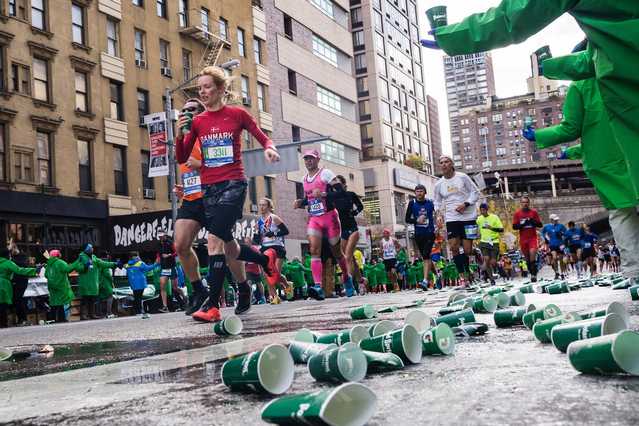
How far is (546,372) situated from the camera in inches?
82.4

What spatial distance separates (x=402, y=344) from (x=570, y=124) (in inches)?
174

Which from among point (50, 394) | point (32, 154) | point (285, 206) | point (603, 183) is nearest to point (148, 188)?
point (32, 154)

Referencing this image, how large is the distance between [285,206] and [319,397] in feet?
128

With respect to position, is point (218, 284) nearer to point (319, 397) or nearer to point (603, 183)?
point (603, 183)

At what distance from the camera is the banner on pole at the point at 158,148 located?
954 inches

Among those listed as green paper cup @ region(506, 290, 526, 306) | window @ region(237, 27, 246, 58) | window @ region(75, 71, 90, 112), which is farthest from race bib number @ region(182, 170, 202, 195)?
window @ region(237, 27, 246, 58)

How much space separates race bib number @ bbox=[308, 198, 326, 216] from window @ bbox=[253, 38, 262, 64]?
30.3m

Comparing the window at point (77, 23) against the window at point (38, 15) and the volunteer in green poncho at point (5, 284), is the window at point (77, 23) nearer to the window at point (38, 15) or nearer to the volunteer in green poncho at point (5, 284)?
the window at point (38, 15)

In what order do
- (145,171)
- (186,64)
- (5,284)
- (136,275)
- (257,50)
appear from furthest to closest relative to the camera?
(257,50), (186,64), (145,171), (136,275), (5,284)

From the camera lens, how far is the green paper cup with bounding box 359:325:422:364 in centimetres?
249

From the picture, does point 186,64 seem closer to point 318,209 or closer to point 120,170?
point 120,170

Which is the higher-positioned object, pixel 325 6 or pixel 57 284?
pixel 325 6

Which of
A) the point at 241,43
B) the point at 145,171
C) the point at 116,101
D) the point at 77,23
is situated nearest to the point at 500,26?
the point at 77,23

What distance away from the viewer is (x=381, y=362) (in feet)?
7.70
